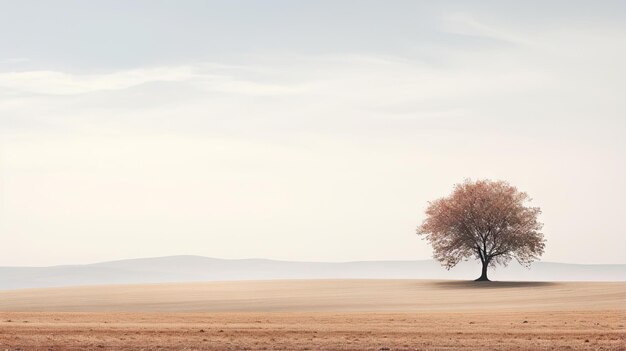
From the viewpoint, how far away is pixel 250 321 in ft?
176

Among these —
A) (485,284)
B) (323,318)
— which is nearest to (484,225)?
(485,284)

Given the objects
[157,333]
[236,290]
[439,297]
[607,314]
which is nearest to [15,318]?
[157,333]

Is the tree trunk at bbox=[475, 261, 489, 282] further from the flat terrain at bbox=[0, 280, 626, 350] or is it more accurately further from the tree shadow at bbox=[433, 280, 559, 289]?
the flat terrain at bbox=[0, 280, 626, 350]

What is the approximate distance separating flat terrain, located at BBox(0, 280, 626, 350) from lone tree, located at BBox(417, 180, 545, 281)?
483 cm

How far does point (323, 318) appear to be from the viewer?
183ft

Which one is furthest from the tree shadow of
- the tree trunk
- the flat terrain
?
the tree trunk

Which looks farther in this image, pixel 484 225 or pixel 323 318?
pixel 484 225

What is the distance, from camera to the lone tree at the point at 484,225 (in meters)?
101

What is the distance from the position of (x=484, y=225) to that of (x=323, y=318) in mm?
48869

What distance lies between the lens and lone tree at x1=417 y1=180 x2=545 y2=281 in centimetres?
10100

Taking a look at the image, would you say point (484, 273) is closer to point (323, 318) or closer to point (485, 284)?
point (485, 284)

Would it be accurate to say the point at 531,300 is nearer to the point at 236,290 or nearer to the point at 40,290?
the point at 236,290

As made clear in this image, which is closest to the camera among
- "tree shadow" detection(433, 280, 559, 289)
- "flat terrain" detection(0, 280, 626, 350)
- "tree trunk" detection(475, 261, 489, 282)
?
"flat terrain" detection(0, 280, 626, 350)

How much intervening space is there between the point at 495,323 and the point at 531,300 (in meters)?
28.1
